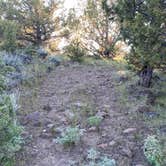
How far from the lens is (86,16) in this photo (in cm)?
1301

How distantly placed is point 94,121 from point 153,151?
4.37ft

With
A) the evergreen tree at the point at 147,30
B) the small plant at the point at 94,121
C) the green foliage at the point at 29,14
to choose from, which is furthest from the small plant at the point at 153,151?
the green foliage at the point at 29,14

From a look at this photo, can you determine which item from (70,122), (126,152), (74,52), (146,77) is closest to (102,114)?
(70,122)

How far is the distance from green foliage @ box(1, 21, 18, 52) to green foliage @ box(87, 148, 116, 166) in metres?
6.60

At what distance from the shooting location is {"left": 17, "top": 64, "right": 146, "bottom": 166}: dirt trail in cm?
528

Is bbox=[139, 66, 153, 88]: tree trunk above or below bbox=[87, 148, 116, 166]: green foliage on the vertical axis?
above

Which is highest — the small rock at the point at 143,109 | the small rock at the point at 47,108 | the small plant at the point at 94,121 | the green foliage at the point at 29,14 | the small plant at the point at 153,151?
the green foliage at the point at 29,14

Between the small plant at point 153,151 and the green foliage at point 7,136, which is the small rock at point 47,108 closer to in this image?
the green foliage at point 7,136

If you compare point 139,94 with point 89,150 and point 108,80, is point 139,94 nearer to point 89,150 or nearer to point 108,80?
point 108,80

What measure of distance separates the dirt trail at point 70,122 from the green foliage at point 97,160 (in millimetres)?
120

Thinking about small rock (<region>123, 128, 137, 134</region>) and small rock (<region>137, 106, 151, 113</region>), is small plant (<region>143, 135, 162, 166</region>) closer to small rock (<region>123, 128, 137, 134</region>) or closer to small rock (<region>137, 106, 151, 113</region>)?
small rock (<region>123, 128, 137, 134</region>)

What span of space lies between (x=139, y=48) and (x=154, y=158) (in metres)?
2.55

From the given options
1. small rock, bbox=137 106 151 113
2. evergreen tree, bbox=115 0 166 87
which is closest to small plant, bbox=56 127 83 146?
small rock, bbox=137 106 151 113

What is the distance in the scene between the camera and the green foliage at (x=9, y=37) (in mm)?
11188
